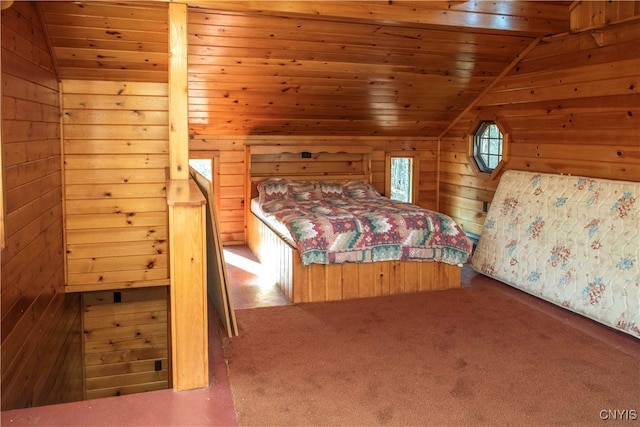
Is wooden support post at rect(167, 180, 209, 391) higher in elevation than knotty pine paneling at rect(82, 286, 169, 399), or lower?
higher

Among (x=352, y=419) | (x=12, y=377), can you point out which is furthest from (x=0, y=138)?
(x=352, y=419)

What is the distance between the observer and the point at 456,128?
20.4 ft

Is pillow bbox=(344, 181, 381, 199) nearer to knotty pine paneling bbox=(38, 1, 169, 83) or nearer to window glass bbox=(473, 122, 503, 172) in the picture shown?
window glass bbox=(473, 122, 503, 172)

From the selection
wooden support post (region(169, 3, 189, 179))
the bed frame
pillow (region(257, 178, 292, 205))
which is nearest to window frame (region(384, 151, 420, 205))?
pillow (region(257, 178, 292, 205))

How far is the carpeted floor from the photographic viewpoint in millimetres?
2580

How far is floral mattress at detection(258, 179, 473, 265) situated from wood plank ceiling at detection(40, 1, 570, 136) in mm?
1140

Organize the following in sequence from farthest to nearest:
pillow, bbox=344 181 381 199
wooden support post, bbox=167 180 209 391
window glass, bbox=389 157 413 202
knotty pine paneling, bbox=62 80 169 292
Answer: window glass, bbox=389 157 413 202
pillow, bbox=344 181 381 199
knotty pine paneling, bbox=62 80 169 292
wooden support post, bbox=167 180 209 391

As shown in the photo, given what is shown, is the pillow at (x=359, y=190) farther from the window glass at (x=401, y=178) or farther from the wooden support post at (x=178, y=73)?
the wooden support post at (x=178, y=73)

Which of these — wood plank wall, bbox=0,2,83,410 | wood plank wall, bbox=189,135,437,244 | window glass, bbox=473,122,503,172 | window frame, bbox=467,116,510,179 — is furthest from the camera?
wood plank wall, bbox=189,135,437,244

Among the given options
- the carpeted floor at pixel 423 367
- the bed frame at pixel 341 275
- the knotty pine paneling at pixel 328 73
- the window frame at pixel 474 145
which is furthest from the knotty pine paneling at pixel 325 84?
the carpeted floor at pixel 423 367
